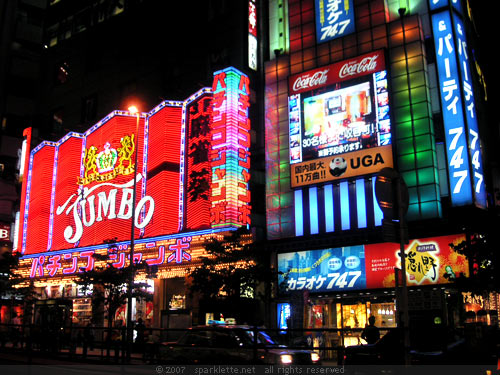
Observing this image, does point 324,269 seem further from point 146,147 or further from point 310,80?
point 146,147

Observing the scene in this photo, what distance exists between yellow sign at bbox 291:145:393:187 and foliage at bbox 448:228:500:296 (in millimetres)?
7196

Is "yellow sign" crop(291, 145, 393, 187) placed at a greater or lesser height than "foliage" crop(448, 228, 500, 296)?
greater

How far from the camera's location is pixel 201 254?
1160 inches

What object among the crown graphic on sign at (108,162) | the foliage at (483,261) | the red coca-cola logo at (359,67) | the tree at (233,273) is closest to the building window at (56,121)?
the crown graphic on sign at (108,162)

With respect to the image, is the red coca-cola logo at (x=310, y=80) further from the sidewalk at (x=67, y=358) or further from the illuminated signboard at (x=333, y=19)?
the sidewalk at (x=67, y=358)

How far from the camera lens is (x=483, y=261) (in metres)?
19.1

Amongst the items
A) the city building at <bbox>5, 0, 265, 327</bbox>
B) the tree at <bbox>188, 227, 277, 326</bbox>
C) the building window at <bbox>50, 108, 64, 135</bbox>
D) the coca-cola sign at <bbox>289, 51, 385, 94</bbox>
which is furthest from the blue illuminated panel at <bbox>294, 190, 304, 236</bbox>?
the building window at <bbox>50, 108, 64, 135</bbox>

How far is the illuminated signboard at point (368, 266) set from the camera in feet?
75.6

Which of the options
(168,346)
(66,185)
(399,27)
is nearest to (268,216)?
(399,27)

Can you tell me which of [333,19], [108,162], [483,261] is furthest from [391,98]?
[108,162]

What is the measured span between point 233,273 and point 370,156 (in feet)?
29.0

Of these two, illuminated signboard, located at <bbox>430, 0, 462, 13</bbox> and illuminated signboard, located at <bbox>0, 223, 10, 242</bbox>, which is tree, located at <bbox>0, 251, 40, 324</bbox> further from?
illuminated signboard, located at <bbox>430, 0, 462, 13</bbox>

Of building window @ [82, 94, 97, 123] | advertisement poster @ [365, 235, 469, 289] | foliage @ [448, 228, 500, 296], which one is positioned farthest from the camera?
building window @ [82, 94, 97, 123]

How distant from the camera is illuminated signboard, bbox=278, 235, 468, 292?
75.6 feet
